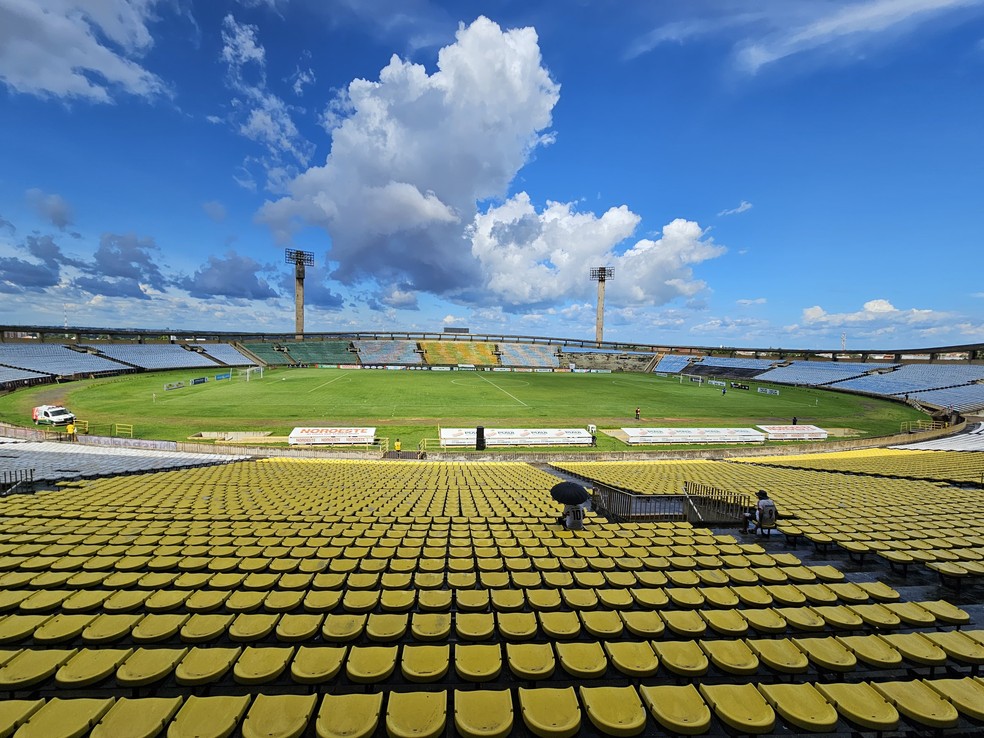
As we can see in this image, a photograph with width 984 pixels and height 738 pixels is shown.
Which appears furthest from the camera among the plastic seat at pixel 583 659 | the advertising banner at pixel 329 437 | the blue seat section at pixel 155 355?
the blue seat section at pixel 155 355

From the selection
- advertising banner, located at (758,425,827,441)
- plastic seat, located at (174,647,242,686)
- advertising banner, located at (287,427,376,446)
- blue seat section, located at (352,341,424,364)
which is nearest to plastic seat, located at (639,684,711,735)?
plastic seat, located at (174,647,242,686)

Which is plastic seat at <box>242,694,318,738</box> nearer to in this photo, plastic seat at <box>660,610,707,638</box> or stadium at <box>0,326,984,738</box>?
stadium at <box>0,326,984,738</box>

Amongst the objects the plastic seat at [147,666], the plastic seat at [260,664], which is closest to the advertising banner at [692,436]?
the plastic seat at [260,664]

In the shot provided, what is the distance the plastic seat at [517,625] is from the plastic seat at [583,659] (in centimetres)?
40

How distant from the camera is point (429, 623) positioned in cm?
571

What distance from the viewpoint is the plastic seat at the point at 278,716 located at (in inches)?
152

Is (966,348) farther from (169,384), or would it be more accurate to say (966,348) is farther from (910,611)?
(169,384)

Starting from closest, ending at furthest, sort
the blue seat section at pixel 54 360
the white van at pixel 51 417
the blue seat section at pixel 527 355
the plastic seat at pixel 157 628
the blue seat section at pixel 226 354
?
the plastic seat at pixel 157 628
the white van at pixel 51 417
the blue seat section at pixel 54 360
the blue seat section at pixel 226 354
the blue seat section at pixel 527 355

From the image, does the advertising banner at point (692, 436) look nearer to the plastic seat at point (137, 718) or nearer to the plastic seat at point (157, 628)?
the plastic seat at point (157, 628)

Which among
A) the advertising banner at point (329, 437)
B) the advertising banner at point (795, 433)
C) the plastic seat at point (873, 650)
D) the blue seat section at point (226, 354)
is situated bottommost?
the advertising banner at point (795, 433)

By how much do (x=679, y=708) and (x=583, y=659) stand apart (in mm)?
1125

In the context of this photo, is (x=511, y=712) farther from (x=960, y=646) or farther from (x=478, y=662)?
(x=960, y=646)

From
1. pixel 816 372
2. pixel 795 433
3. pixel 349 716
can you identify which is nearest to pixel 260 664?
pixel 349 716

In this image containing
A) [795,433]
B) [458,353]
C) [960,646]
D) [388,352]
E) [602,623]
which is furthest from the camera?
[458,353]
